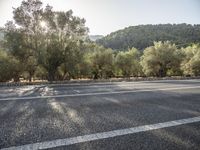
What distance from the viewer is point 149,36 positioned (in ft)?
438

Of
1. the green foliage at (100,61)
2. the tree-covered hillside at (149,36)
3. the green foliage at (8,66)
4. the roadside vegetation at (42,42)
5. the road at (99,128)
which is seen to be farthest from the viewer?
the tree-covered hillside at (149,36)

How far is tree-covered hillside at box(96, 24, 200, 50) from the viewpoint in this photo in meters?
130

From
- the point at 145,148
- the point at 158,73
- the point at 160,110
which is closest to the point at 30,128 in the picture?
the point at 145,148

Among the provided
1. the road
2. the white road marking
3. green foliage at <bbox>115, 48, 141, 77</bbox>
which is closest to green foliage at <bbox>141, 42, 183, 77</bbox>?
green foliage at <bbox>115, 48, 141, 77</bbox>

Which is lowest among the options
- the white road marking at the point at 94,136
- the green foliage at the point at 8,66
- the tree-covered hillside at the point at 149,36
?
the white road marking at the point at 94,136

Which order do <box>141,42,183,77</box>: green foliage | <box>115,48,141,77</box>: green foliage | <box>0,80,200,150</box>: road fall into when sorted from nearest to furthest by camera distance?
<box>0,80,200,150</box>: road
<box>141,42,183,77</box>: green foliage
<box>115,48,141,77</box>: green foliage

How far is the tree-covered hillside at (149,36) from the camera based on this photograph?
427ft

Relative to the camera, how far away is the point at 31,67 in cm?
3338

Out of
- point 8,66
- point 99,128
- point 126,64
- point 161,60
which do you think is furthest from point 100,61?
point 99,128

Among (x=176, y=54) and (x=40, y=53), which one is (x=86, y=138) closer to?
(x=40, y=53)

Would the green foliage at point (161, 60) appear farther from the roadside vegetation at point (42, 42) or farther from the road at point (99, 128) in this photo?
the road at point (99, 128)

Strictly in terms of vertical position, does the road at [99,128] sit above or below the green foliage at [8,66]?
below

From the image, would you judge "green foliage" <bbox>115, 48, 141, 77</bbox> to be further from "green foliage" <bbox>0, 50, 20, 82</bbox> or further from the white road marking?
the white road marking

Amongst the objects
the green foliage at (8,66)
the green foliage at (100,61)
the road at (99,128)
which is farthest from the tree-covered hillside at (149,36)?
the road at (99,128)
